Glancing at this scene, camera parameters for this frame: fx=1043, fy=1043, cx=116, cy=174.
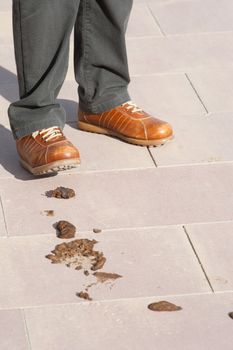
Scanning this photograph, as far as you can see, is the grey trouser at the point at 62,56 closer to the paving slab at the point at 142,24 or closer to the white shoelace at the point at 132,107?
the white shoelace at the point at 132,107

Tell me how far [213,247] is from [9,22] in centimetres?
284

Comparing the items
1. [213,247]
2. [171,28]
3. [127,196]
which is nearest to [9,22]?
[171,28]

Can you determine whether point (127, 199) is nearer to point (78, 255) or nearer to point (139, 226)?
point (139, 226)

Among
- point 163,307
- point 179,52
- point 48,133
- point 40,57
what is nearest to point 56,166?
point 48,133

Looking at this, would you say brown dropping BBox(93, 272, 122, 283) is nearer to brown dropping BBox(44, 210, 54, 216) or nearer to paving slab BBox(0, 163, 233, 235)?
paving slab BBox(0, 163, 233, 235)

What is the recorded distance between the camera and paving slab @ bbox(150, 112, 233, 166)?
446 cm

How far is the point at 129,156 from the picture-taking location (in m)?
4.48

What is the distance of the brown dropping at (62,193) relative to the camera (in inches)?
162

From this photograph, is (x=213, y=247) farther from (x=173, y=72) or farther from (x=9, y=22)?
(x=9, y=22)

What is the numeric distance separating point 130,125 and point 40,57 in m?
0.59

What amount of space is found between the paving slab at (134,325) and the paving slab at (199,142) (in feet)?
3.65

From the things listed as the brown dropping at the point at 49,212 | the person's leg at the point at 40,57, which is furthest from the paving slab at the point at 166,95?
the brown dropping at the point at 49,212

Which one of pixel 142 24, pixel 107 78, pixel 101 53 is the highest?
pixel 101 53

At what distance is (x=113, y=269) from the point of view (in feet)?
11.9
